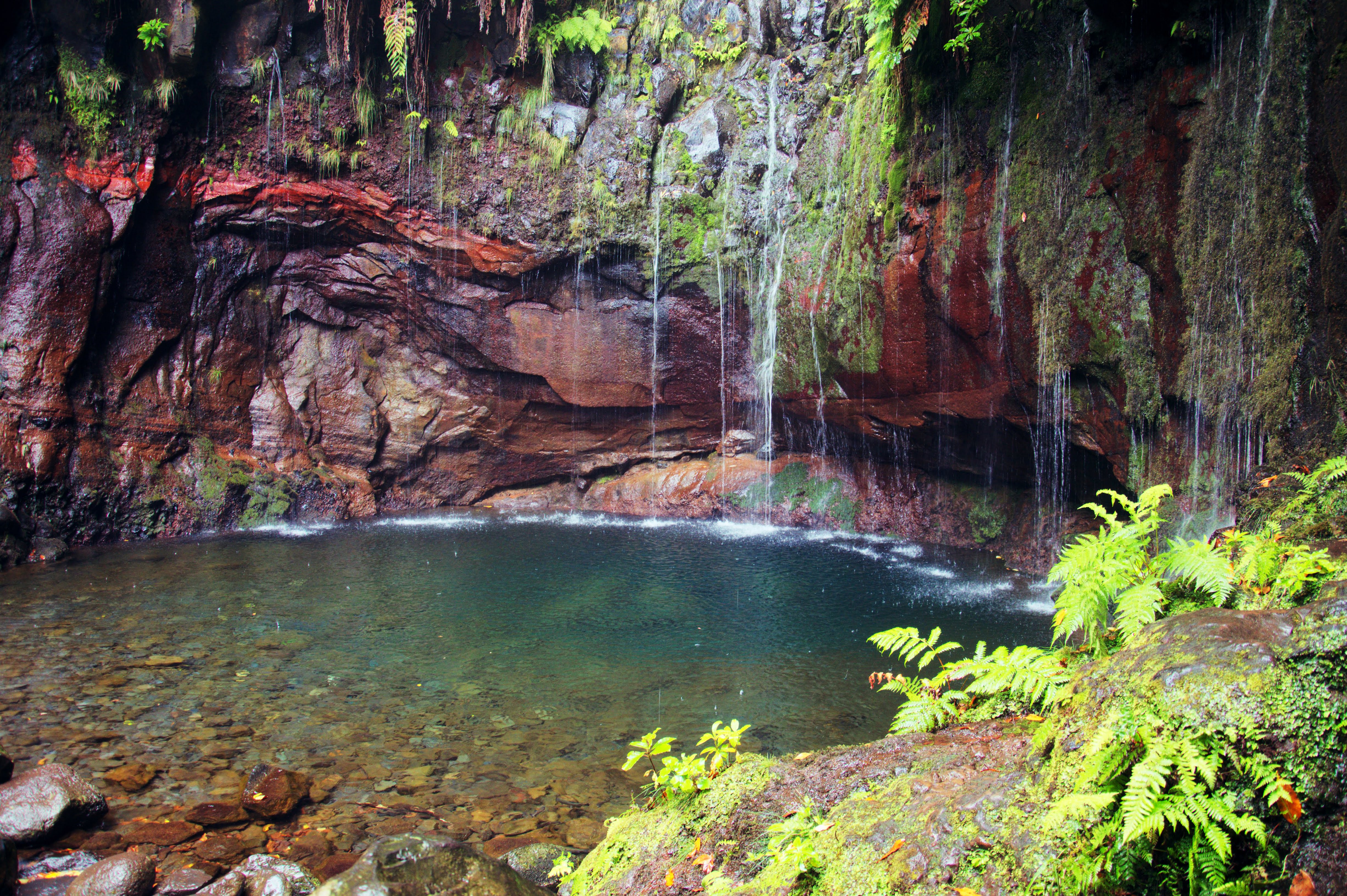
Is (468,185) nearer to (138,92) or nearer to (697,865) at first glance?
(138,92)

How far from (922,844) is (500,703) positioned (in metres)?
4.35

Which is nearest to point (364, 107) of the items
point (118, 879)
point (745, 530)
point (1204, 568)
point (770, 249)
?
point (770, 249)

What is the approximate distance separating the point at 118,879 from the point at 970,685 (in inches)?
156

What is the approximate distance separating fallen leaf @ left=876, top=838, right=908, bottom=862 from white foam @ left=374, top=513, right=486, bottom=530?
11.9 m

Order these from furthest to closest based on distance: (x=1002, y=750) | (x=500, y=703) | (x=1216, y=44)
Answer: (x=1216, y=44)
(x=500, y=703)
(x=1002, y=750)

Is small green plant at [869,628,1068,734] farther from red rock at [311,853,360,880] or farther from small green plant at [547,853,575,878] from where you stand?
red rock at [311,853,360,880]

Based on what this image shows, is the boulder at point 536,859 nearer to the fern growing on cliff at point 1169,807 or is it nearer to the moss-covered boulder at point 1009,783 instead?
the moss-covered boulder at point 1009,783

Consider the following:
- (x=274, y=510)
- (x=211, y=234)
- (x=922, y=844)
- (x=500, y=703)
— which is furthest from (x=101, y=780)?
(x=211, y=234)

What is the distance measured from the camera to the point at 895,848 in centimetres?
200

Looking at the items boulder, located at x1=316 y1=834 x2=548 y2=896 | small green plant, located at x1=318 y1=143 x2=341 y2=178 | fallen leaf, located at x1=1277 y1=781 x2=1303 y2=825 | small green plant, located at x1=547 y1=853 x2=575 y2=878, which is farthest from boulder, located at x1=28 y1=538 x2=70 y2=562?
fallen leaf, located at x1=1277 y1=781 x2=1303 y2=825

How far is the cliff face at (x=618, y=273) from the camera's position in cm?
780

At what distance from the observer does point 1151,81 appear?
6957mm

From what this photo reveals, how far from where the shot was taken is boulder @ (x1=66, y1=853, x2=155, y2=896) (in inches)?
127

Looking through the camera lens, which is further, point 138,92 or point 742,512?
point 742,512
